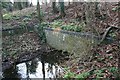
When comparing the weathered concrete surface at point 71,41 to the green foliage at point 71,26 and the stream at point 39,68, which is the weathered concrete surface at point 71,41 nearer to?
the green foliage at point 71,26

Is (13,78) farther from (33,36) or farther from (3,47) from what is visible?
(33,36)

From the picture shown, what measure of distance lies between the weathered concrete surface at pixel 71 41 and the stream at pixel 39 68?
932 mm

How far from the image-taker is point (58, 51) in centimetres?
1294

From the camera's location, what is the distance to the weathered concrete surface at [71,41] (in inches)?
382

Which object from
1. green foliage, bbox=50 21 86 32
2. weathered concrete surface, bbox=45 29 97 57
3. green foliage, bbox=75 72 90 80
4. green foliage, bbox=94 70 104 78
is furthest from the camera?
green foliage, bbox=50 21 86 32

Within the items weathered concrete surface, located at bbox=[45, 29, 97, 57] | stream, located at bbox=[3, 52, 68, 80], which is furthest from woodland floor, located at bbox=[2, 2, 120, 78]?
stream, located at bbox=[3, 52, 68, 80]

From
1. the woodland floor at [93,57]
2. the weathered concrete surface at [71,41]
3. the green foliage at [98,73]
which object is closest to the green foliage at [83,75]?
the woodland floor at [93,57]

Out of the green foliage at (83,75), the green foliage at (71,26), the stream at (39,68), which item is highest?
the green foliage at (71,26)

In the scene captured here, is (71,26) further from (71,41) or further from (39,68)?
(39,68)

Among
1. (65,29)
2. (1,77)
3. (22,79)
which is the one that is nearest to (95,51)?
(22,79)

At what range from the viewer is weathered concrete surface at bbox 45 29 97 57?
9703 millimetres

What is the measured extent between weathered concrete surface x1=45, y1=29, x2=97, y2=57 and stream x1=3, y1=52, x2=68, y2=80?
36.7 inches

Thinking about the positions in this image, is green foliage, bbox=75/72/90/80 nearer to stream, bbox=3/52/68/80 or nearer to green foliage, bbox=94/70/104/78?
green foliage, bbox=94/70/104/78

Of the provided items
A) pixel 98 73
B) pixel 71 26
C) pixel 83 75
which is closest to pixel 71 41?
pixel 83 75
